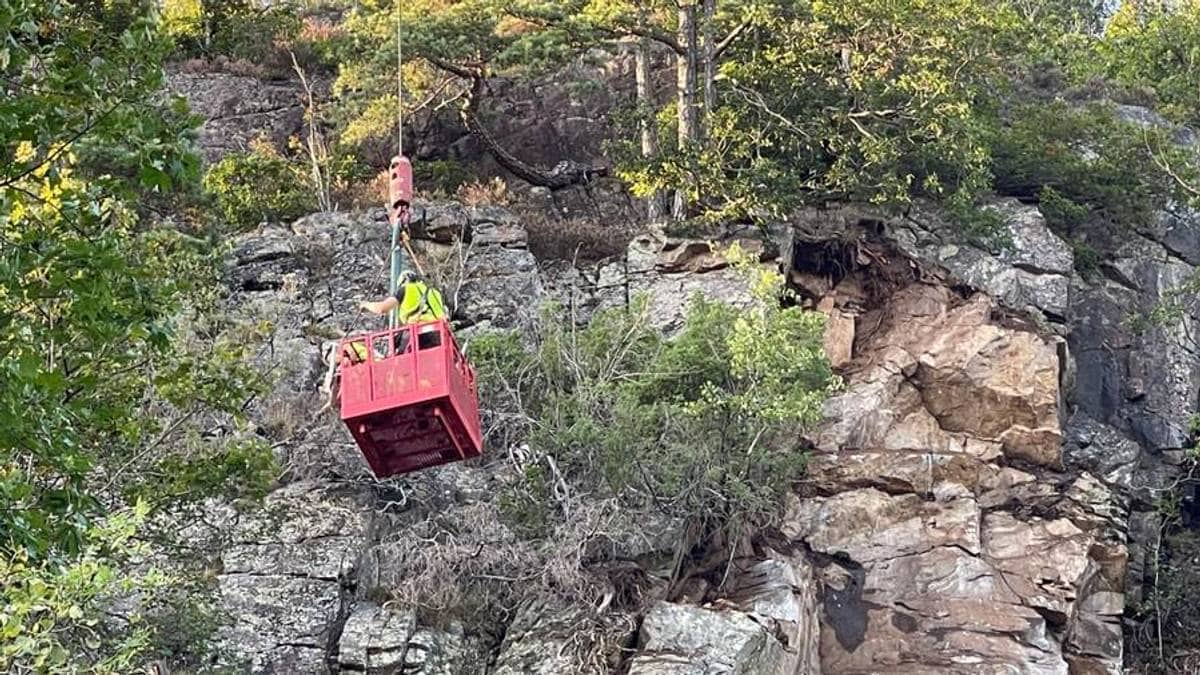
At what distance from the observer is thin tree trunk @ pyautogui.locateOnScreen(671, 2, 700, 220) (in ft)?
74.3

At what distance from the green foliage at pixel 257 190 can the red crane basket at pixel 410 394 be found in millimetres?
9011

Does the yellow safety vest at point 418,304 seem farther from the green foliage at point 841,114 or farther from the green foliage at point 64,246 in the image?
the green foliage at point 841,114

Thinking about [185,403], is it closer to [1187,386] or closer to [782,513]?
[782,513]

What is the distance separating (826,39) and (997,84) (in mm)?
3857

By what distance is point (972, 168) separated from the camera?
74.3 ft

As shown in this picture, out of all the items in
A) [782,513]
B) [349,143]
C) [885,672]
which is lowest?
[885,672]

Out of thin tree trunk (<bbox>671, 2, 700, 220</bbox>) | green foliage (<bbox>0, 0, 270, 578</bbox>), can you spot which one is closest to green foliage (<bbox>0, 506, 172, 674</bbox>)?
green foliage (<bbox>0, 0, 270, 578</bbox>)

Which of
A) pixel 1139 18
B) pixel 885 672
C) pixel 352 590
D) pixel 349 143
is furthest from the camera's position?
pixel 1139 18

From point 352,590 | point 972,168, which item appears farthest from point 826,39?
point 352,590

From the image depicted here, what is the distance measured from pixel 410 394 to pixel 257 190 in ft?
34.9

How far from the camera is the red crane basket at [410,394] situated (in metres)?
13.3

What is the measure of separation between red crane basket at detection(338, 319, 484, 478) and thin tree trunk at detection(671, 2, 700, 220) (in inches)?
350

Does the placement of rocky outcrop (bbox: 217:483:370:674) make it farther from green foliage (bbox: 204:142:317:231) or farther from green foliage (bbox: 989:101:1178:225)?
green foliage (bbox: 989:101:1178:225)

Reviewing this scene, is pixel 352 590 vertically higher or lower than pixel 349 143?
lower
